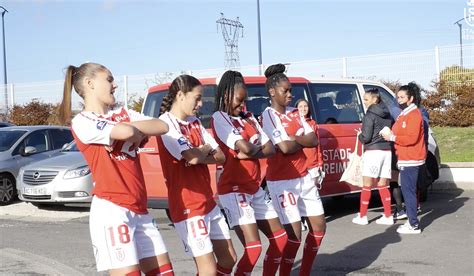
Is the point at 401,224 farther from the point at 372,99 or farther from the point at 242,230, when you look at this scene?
the point at 242,230

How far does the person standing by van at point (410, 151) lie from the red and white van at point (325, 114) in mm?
1206

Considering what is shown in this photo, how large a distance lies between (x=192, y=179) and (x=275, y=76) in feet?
5.75

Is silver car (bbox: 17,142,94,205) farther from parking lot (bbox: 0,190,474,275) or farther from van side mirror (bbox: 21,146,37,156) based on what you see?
van side mirror (bbox: 21,146,37,156)

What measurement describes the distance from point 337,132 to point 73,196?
5.15 m

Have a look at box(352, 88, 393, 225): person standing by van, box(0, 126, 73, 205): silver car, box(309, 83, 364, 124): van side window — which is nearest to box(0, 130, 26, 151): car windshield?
box(0, 126, 73, 205): silver car

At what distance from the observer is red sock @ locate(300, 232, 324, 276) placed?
554 cm

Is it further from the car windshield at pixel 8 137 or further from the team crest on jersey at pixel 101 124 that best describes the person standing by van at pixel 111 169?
the car windshield at pixel 8 137

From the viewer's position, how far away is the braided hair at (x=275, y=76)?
552 centimetres

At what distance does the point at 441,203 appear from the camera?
1059 centimetres

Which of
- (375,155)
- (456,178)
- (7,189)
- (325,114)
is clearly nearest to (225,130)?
(375,155)

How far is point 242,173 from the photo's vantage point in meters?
4.84

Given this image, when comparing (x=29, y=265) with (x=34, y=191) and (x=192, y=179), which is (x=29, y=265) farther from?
(x=34, y=191)

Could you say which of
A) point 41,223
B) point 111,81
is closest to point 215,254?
point 111,81

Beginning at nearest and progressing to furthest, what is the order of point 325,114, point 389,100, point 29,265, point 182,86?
point 182,86, point 29,265, point 325,114, point 389,100
